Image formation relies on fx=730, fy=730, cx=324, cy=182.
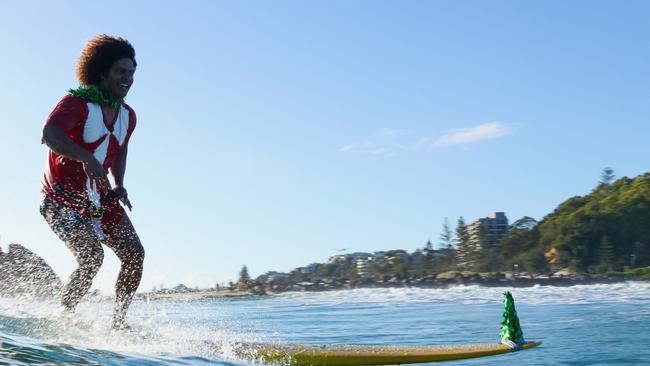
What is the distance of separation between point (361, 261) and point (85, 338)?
186 meters

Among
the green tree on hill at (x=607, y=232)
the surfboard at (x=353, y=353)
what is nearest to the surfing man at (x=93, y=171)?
the surfboard at (x=353, y=353)

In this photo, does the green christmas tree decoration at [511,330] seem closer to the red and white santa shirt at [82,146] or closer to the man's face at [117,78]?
the red and white santa shirt at [82,146]

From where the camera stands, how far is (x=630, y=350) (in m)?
6.56

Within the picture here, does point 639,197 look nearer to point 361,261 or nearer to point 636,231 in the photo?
point 636,231

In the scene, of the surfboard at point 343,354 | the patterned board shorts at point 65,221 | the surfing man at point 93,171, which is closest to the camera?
the surfing man at point 93,171

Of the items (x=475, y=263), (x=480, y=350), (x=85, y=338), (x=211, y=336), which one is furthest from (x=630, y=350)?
(x=475, y=263)

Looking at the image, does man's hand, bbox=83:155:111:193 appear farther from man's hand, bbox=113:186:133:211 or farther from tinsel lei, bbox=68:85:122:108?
tinsel lei, bbox=68:85:122:108

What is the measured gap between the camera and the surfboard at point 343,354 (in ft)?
16.6

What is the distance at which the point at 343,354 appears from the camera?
207 inches

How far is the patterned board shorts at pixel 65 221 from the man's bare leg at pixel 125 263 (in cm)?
26

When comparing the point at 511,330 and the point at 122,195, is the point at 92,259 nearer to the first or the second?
the point at 122,195

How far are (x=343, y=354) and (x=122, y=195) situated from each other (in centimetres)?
193

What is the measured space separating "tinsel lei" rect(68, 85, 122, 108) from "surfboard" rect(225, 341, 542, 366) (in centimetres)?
192

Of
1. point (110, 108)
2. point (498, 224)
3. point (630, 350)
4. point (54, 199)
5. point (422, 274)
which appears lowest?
point (630, 350)
